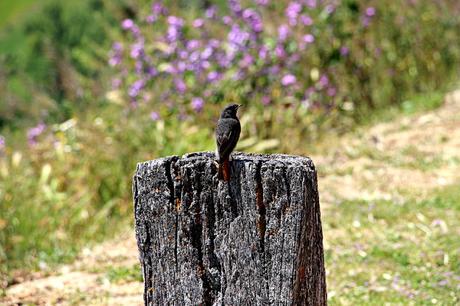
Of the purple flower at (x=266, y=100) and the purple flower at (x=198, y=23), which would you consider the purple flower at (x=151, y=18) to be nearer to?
the purple flower at (x=198, y=23)

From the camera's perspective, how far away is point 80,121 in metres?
7.96

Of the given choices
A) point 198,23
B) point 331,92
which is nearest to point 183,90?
point 198,23

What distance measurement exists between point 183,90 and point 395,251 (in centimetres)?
325

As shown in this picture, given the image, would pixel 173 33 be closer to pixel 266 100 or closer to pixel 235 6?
pixel 235 6

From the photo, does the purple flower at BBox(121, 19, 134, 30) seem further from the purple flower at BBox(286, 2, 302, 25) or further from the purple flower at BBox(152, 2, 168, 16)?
the purple flower at BBox(286, 2, 302, 25)

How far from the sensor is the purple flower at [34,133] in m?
8.04

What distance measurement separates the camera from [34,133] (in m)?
8.05

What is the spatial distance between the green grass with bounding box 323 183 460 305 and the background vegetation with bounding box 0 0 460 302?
165 centimetres

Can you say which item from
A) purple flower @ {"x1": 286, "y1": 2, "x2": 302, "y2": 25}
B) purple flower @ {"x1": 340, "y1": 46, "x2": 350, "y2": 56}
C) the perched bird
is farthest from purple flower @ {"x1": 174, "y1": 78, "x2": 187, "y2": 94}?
the perched bird

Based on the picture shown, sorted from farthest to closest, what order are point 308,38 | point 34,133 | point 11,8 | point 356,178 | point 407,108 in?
point 11,8 < point 407,108 < point 308,38 < point 34,133 < point 356,178

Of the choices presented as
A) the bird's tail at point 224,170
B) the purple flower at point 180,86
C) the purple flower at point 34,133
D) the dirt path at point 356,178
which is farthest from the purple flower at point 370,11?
the bird's tail at point 224,170

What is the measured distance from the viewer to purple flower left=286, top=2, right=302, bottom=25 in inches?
362

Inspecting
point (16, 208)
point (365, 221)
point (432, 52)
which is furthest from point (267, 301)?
point (432, 52)

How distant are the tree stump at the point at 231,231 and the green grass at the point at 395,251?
72.9 inches
